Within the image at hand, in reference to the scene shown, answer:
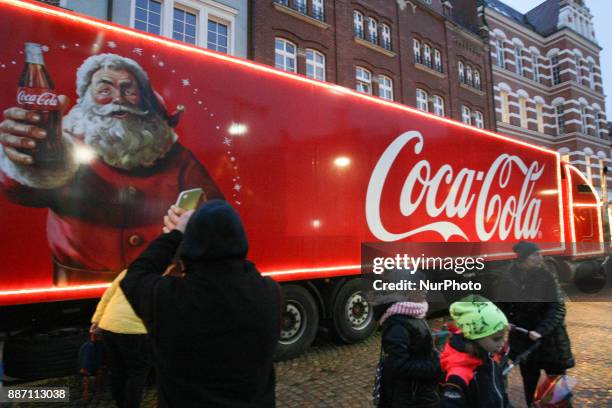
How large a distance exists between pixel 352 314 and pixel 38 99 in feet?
15.9

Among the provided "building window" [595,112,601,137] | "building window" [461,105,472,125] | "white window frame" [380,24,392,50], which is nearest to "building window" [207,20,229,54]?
"white window frame" [380,24,392,50]

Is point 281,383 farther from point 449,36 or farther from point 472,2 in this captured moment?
point 472,2

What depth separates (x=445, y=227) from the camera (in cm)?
696

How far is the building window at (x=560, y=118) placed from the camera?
28.2 meters

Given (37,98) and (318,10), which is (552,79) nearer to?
(318,10)

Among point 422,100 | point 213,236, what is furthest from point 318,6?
point 213,236

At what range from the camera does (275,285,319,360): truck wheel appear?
17.0 feet

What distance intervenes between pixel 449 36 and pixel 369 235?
19534mm

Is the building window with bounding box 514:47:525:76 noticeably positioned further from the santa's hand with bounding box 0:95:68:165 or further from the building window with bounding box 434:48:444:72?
the santa's hand with bounding box 0:95:68:165

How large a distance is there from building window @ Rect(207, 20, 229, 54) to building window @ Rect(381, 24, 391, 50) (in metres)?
8.28

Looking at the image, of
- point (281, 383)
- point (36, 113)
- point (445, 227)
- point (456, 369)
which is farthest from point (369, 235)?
point (36, 113)

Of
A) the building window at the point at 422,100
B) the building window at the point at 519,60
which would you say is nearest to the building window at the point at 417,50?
the building window at the point at 422,100

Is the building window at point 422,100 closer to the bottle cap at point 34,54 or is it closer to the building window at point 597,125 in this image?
the bottle cap at point 34,54

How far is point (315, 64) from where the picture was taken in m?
15.0
